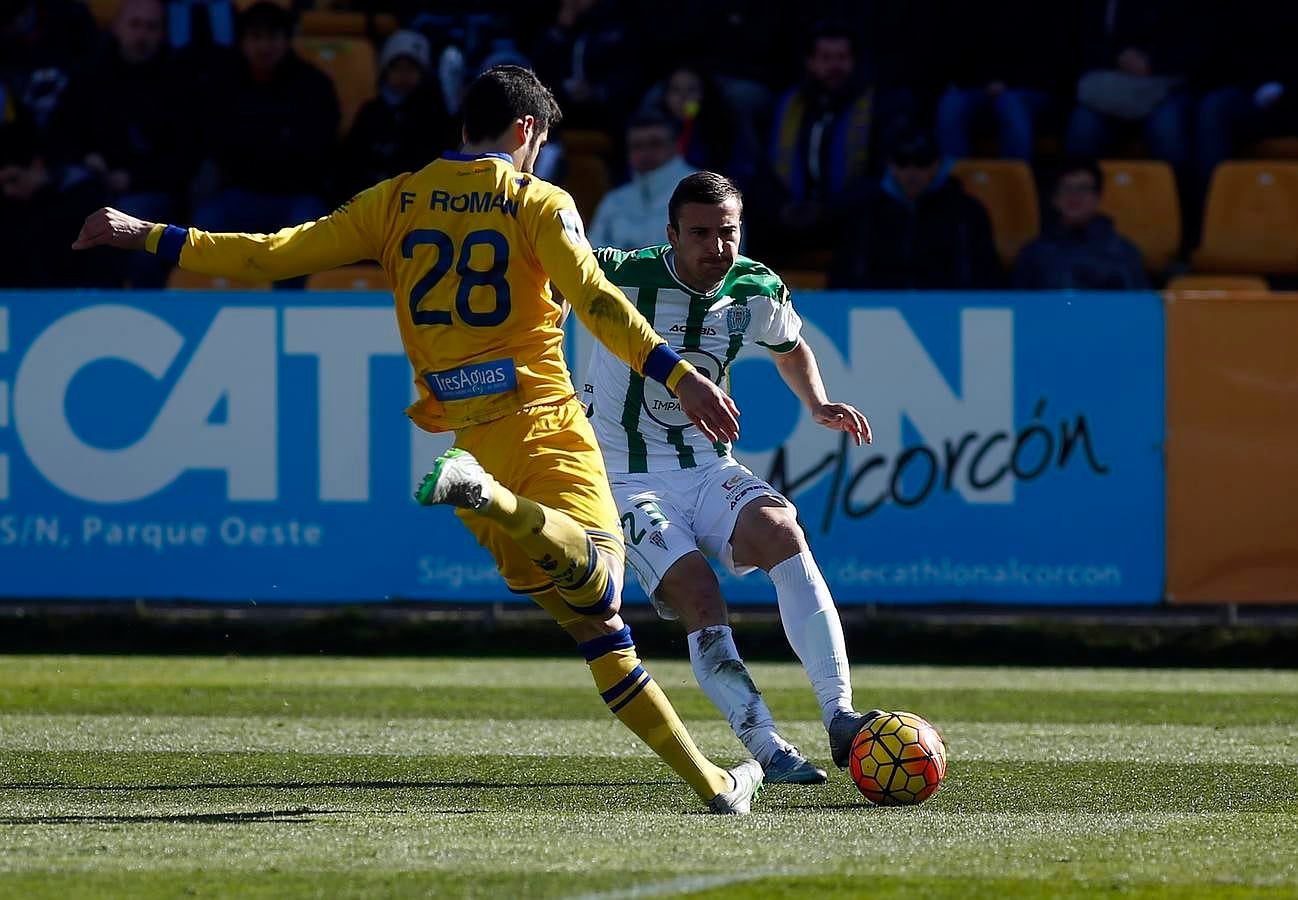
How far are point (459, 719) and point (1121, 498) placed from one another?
457 cm

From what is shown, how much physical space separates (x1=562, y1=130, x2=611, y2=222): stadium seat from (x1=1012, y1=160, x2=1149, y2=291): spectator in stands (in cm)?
349

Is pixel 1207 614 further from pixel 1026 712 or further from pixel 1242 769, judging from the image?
pixel 1242 769

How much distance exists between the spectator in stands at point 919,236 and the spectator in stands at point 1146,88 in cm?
208

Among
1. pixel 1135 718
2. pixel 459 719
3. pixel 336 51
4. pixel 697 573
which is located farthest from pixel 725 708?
pixel 336 51

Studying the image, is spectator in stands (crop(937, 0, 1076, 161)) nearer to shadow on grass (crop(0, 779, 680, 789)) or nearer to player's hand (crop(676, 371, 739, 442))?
shadow on grass (crop(0, 779, 680, 789))

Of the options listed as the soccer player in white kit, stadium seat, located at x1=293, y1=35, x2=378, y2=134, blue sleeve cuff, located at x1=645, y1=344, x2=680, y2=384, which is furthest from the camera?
stadium seat, located at x1=293, y1=35, x2=378, y2=134

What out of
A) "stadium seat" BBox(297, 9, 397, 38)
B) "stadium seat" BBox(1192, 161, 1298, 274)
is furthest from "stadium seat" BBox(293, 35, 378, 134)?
"stadium seat" BBox(1192, 161, 1298, 274)

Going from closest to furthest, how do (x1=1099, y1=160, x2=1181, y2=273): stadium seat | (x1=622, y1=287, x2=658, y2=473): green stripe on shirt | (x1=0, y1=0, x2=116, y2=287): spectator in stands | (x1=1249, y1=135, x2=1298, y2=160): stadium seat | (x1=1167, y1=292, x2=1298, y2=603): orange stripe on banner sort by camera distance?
1. (x1=622, y1=287, x2=658, y2=473): green stripe on shirt
2. (x1=1167, y1=292, x2=1298, y2=603): orange stripe on banner
3. (x1=0, y1=0, x2=116, y2=287): spectator in stands
4. (x1=1099, y1=160, x2=1181, y2=273): stadium seat
5. (x1=1249, y1=135, x2=1298, y2=160): stadium seat

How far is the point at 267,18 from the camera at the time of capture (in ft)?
47.5

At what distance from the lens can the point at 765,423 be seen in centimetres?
1166

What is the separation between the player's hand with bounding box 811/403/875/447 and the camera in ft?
21.3

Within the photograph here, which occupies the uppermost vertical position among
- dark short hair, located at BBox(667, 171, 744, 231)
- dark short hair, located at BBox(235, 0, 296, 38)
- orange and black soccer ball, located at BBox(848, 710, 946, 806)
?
dark short hair, located at BBox(235, 0, 296, 38)

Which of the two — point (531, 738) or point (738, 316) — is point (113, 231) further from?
point (531, 738)

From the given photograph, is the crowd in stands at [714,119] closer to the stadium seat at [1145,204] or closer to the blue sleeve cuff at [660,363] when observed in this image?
the stadium seat at [1145,204]
